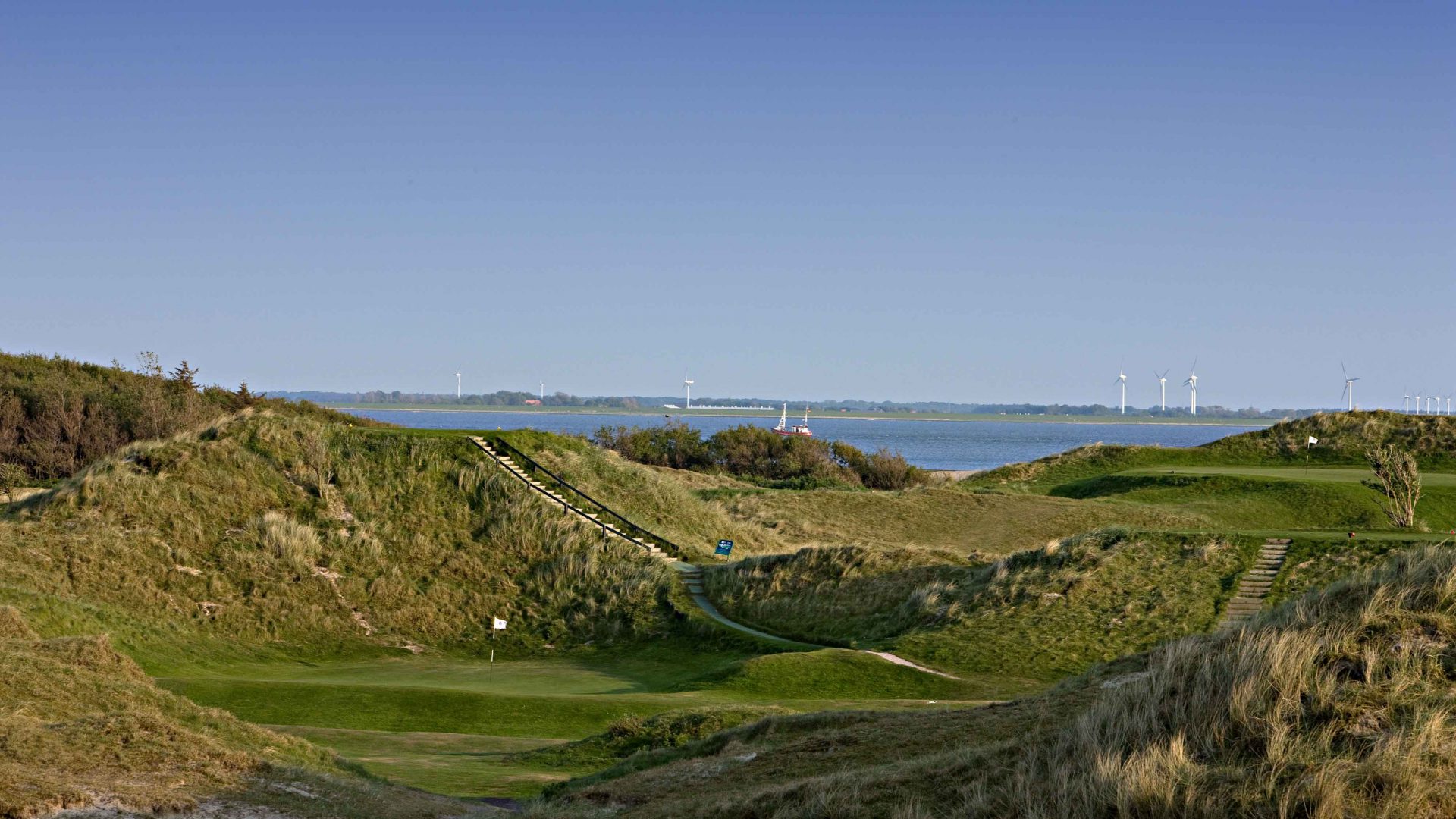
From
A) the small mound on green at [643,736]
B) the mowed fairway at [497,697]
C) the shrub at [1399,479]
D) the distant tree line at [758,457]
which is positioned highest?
the shrub at [1399,479]

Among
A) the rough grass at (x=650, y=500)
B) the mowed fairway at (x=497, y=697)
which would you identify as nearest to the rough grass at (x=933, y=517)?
the rough grass at (x=650, y=500)

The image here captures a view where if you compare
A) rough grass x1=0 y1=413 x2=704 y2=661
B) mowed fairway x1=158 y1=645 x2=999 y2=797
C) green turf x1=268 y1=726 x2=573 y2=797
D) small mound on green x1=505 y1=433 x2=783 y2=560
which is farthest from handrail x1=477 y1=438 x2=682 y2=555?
green turf x1=268 y1=726 x2=573 y2=797

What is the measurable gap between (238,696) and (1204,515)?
37033 mm

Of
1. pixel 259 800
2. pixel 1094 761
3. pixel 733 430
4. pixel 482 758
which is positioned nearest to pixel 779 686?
pixel 482 758

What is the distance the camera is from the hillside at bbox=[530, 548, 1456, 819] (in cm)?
764

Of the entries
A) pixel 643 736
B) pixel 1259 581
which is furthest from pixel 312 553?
pixel 1259 581

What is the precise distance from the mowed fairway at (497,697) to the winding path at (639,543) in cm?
175

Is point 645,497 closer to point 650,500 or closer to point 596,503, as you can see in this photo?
point 650,500

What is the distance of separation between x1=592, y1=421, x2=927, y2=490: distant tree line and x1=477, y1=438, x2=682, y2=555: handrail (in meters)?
34.6

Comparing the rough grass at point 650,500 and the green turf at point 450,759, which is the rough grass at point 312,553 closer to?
the rough grass at point 650,500

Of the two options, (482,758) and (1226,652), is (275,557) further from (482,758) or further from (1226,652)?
(1226,652)

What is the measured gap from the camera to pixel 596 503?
3909cm

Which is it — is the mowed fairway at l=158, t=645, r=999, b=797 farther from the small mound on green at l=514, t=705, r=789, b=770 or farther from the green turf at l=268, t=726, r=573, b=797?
the small mound on green at l=514, t=705, r=789, b=770

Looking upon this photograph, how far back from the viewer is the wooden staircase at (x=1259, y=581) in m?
27.5
